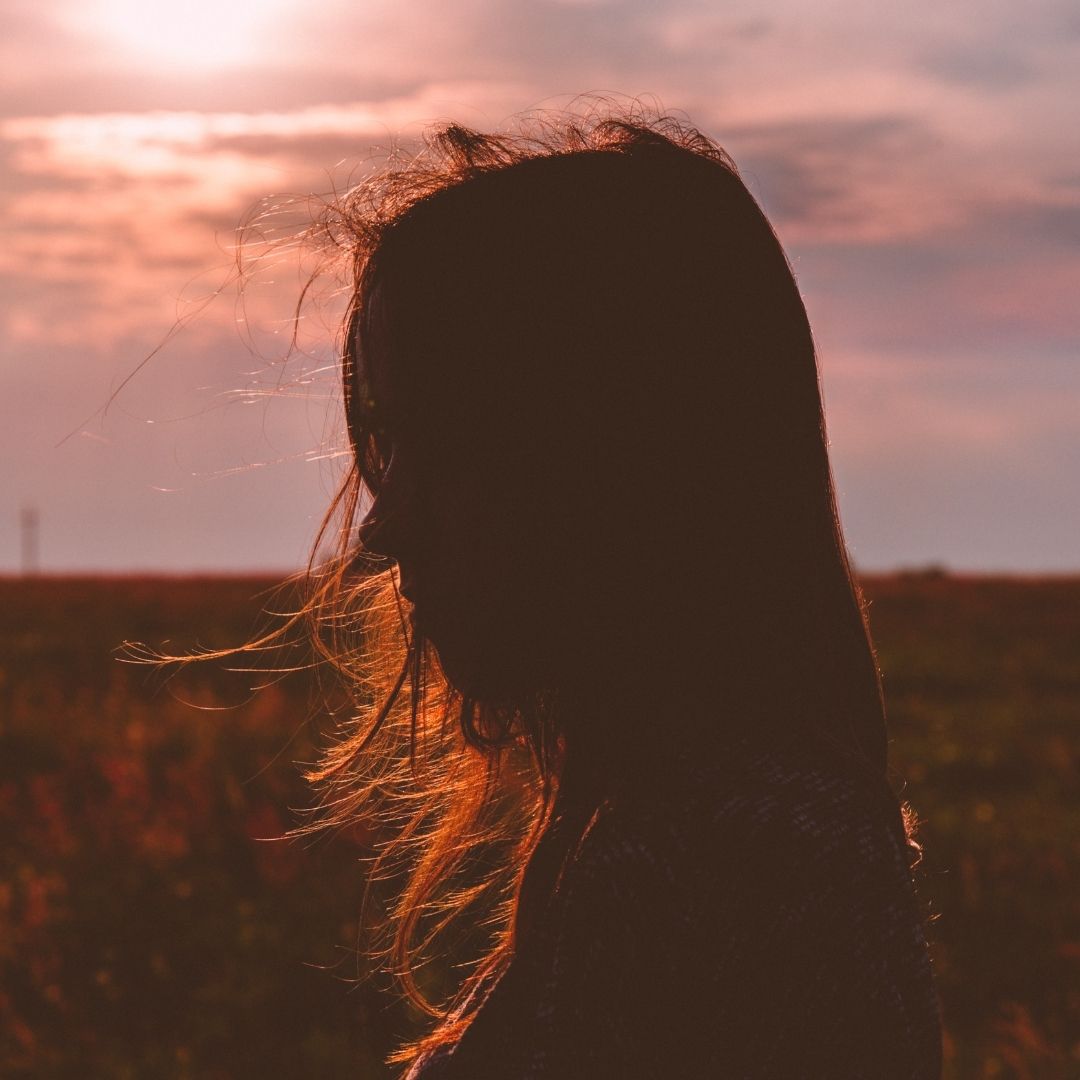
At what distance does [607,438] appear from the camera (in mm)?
1361

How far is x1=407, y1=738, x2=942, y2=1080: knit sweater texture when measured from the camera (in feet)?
3.65

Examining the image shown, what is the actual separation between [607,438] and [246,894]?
584 cm

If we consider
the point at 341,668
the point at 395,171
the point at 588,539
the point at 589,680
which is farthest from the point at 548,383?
the point at 341,668

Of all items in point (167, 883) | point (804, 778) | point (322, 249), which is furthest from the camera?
point (167, 883)

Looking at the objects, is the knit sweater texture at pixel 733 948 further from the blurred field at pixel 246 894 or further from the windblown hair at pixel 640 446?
the blurred field at pixel 246 894

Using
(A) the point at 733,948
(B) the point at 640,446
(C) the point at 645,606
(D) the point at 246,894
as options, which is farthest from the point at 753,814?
(D) the point at 246,894

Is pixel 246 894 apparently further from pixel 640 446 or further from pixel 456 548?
pixel 640 446

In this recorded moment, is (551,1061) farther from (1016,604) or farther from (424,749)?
(1016,604)

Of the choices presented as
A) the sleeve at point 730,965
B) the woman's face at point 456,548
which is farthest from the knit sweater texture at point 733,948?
the woman's face at point 456,548

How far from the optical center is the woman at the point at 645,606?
1129 mm

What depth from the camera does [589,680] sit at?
139 cm

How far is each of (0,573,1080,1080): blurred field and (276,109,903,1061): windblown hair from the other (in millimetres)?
768

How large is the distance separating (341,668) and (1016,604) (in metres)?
23.0

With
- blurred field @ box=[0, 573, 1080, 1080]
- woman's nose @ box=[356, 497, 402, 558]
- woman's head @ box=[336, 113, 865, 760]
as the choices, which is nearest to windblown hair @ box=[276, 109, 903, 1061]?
woman's head @ box=[336, 113, 865, 760]
